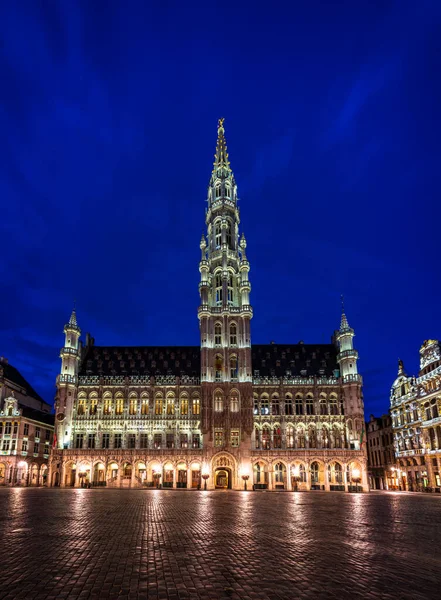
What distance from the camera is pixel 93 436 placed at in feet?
277

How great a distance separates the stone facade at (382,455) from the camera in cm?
9031

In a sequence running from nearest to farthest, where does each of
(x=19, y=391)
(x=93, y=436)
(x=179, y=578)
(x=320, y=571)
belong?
(x=179, y=578) → (x=320, y=571) → (x=93, y=436) → (x=19, y=391)

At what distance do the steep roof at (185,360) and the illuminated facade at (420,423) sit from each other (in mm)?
14193

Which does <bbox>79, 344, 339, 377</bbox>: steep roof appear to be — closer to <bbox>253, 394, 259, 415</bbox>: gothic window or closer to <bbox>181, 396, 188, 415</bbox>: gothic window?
<bbox>253, 394, 259, 415</bbox>: gothic window

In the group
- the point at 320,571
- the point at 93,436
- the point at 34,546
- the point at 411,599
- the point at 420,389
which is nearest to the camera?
the point at 411,599

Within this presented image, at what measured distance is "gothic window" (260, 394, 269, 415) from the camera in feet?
282

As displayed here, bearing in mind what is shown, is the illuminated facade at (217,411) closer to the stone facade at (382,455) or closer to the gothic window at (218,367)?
the gothic window at (218,367)

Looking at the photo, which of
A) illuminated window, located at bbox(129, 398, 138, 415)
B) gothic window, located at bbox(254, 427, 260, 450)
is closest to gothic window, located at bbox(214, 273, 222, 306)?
illuminated window, located at bbox(129, 398, 138, 415)

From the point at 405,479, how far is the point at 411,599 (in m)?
83.2

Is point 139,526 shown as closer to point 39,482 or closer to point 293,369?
point 293,369

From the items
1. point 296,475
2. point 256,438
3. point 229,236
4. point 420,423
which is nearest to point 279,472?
point 296,475

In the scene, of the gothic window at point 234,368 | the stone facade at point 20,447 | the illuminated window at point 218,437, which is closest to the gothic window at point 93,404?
the stone facade at point 20,447

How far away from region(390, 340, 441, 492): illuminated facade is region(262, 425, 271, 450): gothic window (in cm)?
2375

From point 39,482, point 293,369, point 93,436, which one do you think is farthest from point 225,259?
point 39,482
